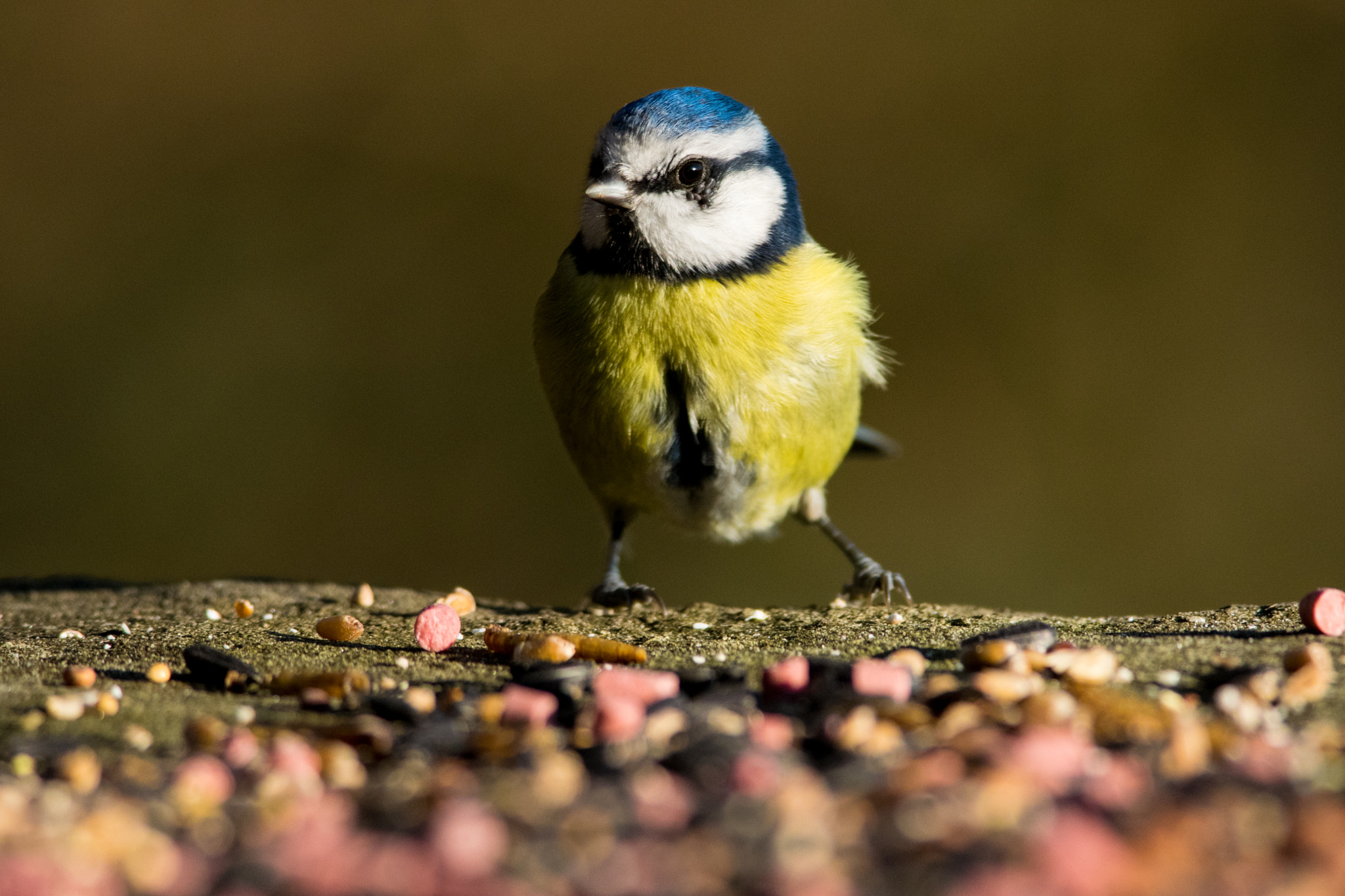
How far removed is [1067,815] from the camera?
1.19m

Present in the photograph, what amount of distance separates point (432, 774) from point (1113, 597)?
4316 mm

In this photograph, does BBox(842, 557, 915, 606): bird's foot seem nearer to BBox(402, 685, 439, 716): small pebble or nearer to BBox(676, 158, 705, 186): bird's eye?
BBox(676, 158, 705, 186): bird's eye

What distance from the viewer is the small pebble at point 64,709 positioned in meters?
1.64

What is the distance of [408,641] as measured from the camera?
2195 mm

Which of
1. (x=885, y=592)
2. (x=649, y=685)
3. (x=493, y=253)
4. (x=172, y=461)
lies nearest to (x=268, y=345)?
(x=172, y=461)

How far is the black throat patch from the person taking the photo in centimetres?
257

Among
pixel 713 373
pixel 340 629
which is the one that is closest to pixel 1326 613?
pixel 713 373

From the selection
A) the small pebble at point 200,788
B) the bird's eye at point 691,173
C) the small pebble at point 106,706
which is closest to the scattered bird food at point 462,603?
the small pebble at point 106,706

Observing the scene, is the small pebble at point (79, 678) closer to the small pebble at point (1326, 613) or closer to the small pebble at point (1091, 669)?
the small pebble at point (1091, 669)

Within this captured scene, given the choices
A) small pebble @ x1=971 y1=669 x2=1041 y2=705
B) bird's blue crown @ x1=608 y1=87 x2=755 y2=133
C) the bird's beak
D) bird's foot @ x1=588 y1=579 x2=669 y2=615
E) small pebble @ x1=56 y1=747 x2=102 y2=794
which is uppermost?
bird's blue crown @ x1=608 y1=87 x2=755 y2=133

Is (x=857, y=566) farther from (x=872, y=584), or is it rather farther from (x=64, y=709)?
(x=64, y=709)

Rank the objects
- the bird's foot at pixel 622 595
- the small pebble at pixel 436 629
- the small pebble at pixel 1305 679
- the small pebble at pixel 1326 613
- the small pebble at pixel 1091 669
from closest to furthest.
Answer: the small pebble at pixel 1305 679
the small pebble at pixel 1091 669
the small pebble at pixel 1326 613
the small pebble at pixel 436 629
the bird's foot at pixel 622 595

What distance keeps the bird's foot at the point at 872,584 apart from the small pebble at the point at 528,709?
158cm

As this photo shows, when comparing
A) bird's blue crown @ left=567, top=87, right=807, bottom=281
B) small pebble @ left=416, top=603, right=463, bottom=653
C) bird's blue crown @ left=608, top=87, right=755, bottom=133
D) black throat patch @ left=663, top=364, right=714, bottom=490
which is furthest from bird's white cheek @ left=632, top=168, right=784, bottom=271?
small pebble @ left=416, top=603, right=463, bottom=653
